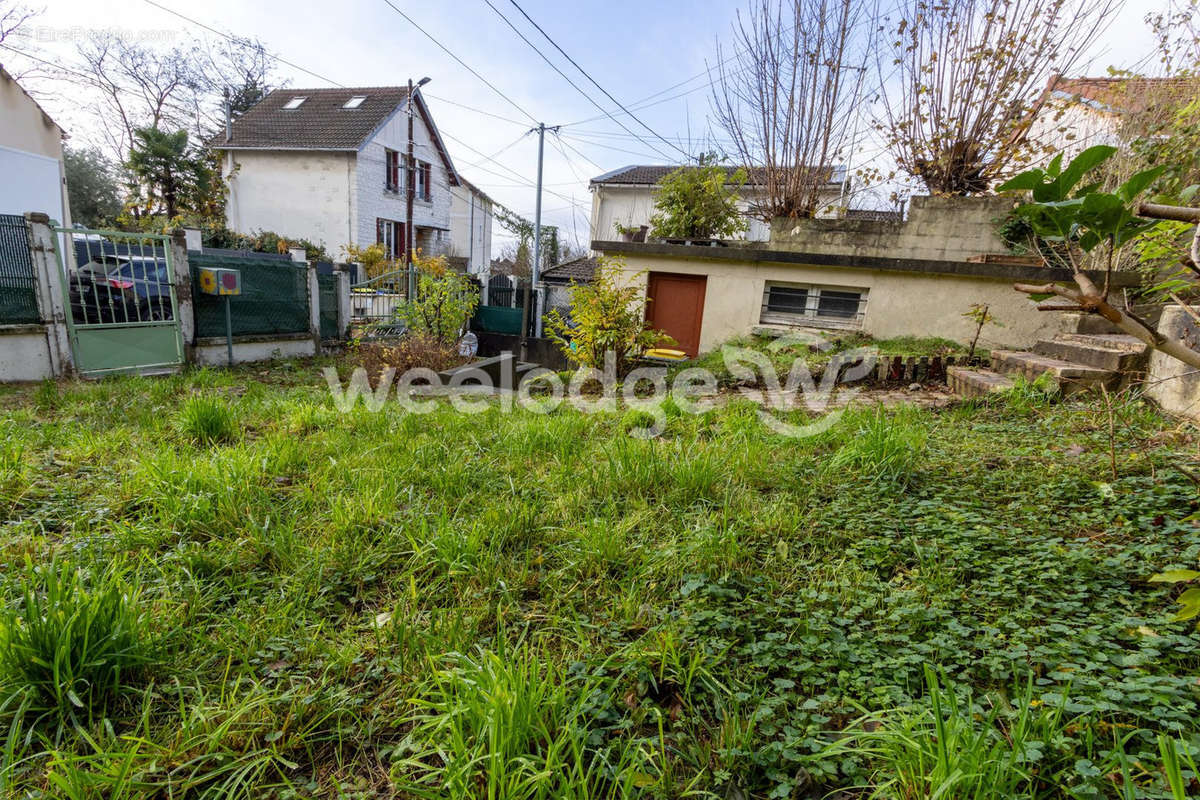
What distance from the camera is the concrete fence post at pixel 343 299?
379 inches

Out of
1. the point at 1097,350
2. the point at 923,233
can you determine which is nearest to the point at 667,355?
the point at 923,233

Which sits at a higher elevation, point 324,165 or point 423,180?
point 423,180

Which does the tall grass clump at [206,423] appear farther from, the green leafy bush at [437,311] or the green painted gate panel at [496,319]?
the green painted gate panel at [496,319]

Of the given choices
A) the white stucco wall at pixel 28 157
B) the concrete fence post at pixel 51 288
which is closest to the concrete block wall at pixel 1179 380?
the concrete fence post at pixel 51 288

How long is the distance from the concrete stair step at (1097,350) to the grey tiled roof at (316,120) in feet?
63.9

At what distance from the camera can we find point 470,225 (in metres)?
27.4

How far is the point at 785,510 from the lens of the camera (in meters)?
2.67

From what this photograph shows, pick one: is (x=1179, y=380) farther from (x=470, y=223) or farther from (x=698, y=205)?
(x=470, y=223)

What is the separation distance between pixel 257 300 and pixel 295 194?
13.2 m

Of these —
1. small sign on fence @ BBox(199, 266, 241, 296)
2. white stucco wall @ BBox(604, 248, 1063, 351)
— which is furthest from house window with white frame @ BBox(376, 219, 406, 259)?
white stucco wall @ BBox(604, 248, 1063, 351)

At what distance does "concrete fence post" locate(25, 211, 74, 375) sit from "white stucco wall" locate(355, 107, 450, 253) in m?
13.4

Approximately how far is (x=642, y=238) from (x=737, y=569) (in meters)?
9.75

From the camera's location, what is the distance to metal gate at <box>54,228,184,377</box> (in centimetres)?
629

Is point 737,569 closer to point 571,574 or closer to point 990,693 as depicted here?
point 571,574
